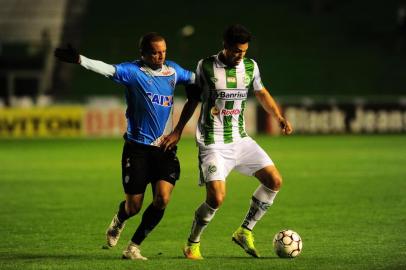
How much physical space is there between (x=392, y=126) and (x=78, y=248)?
24023 mm

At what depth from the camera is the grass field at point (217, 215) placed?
8.74 metres

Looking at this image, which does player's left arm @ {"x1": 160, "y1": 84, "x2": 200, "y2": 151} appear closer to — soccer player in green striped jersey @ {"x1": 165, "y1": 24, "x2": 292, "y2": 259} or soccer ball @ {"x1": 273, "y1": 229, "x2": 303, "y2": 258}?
soccer player in green striped jersey @ {"x1": 165, "y1": 24, "x2": 292, "y2": 259}

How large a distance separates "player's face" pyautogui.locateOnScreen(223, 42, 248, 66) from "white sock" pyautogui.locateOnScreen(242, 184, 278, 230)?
46.2 inches

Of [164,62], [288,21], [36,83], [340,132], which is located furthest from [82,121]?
[164,62]

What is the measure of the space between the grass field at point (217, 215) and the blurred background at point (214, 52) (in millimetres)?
7980

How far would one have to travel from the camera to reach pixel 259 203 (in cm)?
902

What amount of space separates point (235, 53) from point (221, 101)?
1.59 feet

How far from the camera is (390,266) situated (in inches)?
323

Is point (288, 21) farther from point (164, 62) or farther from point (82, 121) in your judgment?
point (164, 62)

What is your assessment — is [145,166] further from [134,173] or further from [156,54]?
[156,54]

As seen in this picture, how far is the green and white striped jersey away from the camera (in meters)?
8.84

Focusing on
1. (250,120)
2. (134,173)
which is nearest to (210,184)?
(134,173)

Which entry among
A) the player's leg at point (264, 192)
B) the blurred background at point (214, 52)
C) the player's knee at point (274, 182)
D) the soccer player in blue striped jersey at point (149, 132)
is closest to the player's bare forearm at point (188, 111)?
the soccer player in blue striped jersey at point (149, 132)

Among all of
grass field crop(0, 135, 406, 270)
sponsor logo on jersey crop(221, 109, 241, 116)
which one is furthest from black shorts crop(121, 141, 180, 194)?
grass field crop(0, 135, 406, 270)
